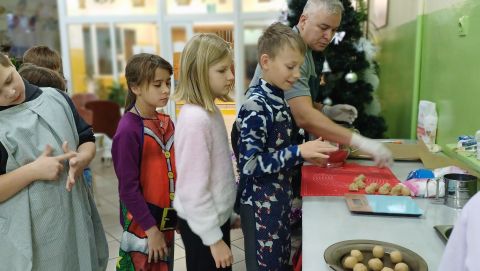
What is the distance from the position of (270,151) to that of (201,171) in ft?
0.79

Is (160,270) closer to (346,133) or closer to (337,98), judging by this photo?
(346,133)

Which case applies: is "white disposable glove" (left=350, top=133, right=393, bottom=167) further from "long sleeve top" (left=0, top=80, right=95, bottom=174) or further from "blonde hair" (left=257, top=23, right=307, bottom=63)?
"long sleeve top" (left=0, top=80, right=95, bottom=174)

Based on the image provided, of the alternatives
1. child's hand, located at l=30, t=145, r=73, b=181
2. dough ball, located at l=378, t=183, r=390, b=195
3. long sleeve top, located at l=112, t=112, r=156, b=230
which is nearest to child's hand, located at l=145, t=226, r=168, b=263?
long sleeve top, located at l=112, t=112, r=156, b=230

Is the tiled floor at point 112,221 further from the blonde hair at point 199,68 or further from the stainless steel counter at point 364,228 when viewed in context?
the stainless steel counter at point 364,228

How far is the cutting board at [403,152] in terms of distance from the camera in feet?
6.30

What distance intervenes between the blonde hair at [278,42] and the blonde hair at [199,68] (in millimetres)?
157

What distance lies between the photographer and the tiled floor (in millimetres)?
2609

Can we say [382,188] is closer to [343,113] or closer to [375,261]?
[375,261]

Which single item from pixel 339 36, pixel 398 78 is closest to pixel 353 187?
pixel 398 78

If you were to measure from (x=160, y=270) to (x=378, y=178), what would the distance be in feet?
3.00

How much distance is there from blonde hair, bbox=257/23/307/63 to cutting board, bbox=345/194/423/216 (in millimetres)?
511

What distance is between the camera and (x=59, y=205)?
49.6 inches

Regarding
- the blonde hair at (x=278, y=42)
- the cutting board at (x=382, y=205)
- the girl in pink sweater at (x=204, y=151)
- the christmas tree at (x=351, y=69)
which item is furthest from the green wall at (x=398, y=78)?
the girl in pink sweater at (x=204, y=151)

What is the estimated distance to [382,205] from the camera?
131 centimetres
